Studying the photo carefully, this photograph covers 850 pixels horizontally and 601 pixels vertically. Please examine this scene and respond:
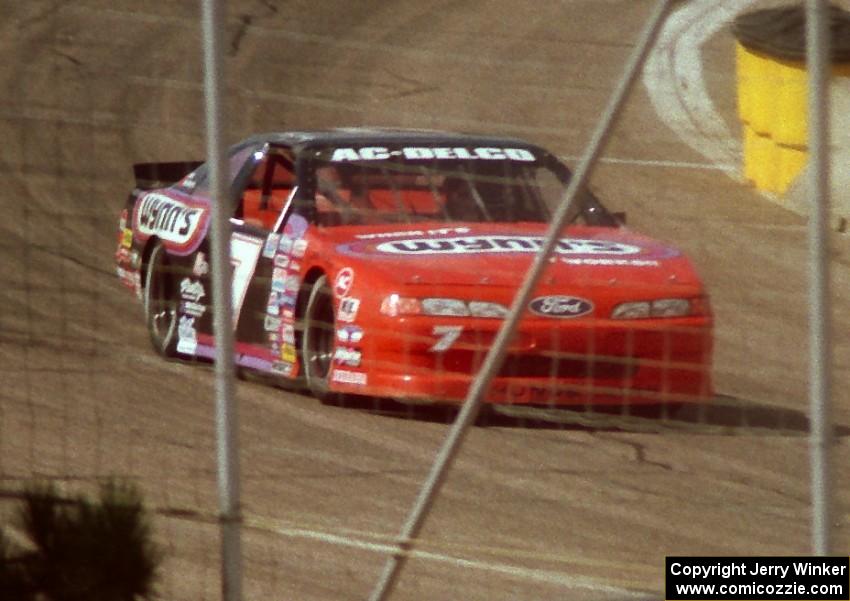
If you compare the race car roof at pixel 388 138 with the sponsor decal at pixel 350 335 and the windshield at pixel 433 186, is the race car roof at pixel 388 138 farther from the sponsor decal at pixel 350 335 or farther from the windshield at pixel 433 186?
the sponsor decal at pixel 350 335

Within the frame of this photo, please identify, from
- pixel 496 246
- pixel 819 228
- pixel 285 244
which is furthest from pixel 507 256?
pixel 819 228

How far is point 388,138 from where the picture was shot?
26.3ft

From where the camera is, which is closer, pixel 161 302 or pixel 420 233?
pixel 420 233

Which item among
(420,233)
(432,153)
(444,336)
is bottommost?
(444,336)

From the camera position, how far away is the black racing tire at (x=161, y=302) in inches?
326

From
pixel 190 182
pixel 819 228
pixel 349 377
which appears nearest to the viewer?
pixel 819 228

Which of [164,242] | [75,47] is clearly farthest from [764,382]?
[75,47]

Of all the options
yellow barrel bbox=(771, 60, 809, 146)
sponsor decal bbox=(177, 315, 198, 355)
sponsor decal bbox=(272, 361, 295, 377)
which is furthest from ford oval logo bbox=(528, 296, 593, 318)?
sponsor decal bbox=(177, 315, 198, 355)

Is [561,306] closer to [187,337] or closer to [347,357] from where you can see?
[347,357]

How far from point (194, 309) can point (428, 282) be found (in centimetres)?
132

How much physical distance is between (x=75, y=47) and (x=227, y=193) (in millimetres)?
6577

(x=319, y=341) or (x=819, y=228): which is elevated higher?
(x=819, y=228)

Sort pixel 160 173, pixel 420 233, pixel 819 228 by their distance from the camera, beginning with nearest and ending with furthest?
pixel 819 228
pixel 420 233
pixel 160 173

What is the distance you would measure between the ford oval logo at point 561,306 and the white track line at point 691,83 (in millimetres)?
700
